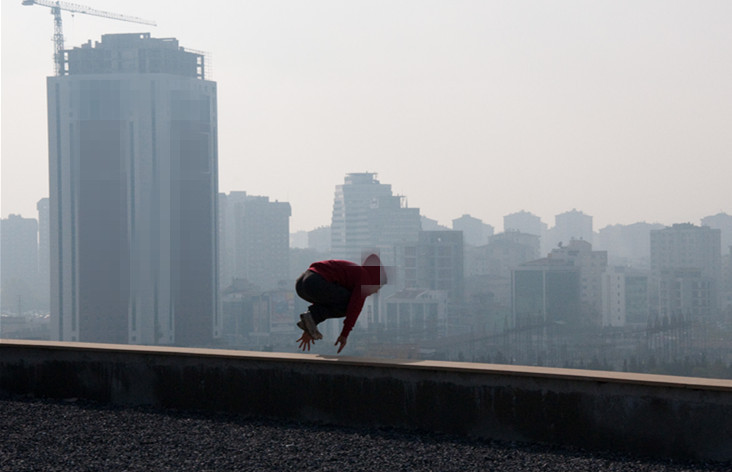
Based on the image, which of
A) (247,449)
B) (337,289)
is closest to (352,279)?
(337,289)

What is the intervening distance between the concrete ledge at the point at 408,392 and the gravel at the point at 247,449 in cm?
13

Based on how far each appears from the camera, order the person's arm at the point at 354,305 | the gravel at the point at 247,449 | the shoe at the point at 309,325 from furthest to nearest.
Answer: the shoe at the point at 309,325 < the person's arm at the point at 354,305 < the gravel at the point at 247,449

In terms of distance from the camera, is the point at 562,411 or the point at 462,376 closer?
the point at 562,411

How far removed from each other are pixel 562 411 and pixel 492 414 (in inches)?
20.2

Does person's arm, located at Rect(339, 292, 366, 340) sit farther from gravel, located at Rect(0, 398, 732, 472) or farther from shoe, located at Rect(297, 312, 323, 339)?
gravel, located at Rect(0, 398, 732, 472)

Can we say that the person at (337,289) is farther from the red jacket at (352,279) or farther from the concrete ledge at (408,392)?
the concrete ledge at (408,392)

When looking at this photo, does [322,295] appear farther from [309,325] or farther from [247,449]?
[247,449]

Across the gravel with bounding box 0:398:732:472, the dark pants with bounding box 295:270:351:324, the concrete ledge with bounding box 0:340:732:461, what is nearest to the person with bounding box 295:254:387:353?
the dark pants with bounding box 295:270:351:324

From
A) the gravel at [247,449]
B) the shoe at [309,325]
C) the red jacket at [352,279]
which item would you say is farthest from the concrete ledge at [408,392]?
the red jacket at [352,279]

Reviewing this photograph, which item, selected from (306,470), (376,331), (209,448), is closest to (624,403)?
(306,470)

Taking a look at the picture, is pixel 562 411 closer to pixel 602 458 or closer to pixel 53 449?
pixel 602 458

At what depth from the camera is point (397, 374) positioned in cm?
610

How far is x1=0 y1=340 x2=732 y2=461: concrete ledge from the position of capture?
17.2 ft

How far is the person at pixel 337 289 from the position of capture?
6.86 metres
